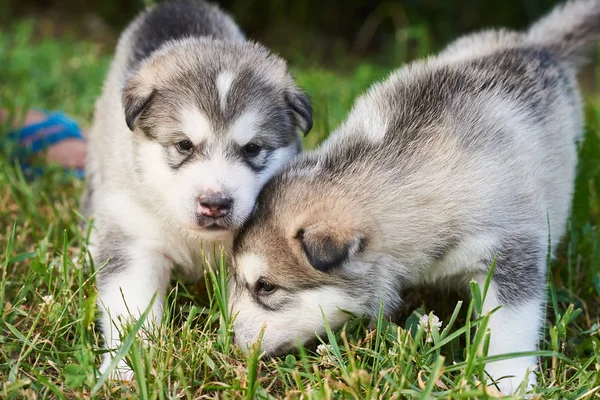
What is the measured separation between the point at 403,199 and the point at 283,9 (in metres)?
8.41

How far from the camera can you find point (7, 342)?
2.88 meters

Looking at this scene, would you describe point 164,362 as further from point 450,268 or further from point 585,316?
point 585,316

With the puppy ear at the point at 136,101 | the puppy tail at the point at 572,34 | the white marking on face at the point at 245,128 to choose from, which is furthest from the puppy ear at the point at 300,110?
the puppy tail at the point at 572,34

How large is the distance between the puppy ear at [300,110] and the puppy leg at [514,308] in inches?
43.1

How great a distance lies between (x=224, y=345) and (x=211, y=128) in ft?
3.09

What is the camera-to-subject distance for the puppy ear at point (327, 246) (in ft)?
9.09

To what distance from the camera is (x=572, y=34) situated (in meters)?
4.50

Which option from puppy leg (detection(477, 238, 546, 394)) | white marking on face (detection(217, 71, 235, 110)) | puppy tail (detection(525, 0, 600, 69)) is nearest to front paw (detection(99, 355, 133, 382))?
white marking on face (detection(217, 71, 235, 110))

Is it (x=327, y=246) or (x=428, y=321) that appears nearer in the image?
(x=327, y=246)

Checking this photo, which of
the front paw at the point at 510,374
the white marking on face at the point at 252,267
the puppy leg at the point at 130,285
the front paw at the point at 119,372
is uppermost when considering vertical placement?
the white marking on face at the point at 252,267

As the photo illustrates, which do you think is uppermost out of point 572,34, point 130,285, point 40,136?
point 572,34

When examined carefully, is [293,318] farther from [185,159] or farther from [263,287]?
[185,159]

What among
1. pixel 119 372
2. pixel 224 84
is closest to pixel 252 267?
pixel 119 372

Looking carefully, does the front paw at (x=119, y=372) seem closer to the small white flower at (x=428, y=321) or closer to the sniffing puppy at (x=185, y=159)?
the sniffing puppy at (x=185, y=159)
